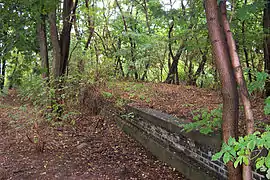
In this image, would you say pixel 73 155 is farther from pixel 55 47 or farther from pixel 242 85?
pixel 242 85

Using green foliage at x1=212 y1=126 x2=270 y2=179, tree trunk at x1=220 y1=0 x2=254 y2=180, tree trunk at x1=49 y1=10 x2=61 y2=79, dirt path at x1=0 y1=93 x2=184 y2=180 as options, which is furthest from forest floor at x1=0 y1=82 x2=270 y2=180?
green foliage at x1=212 y1=126 x2=270 y2=179

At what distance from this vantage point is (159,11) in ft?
24.0

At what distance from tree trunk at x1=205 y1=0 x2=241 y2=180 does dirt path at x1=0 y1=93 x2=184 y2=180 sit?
1446 mm

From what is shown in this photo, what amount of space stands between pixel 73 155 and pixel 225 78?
3050 millimetres

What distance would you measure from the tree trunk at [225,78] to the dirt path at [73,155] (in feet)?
4.74

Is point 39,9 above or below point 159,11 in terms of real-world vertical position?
below

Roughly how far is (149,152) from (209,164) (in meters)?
1.65

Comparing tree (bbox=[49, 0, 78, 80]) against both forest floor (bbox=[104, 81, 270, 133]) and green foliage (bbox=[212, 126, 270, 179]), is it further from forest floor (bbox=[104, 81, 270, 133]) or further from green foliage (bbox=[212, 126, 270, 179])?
green foliage (bbox=[212, 126, 270, 179])

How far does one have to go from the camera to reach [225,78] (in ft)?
7.16

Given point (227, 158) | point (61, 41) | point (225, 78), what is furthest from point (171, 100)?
point (227, 158)

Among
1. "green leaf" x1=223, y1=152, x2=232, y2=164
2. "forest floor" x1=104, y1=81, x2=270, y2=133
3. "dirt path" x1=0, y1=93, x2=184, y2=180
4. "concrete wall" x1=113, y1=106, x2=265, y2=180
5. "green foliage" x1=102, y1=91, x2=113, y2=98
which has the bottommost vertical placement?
"dirt path" x1=0, y1=93, x2=184, y2=180

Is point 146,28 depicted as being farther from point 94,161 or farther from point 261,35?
point 94,161

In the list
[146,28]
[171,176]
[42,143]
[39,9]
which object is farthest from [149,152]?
[146,28]

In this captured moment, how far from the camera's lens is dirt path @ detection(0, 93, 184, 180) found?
351 cm
